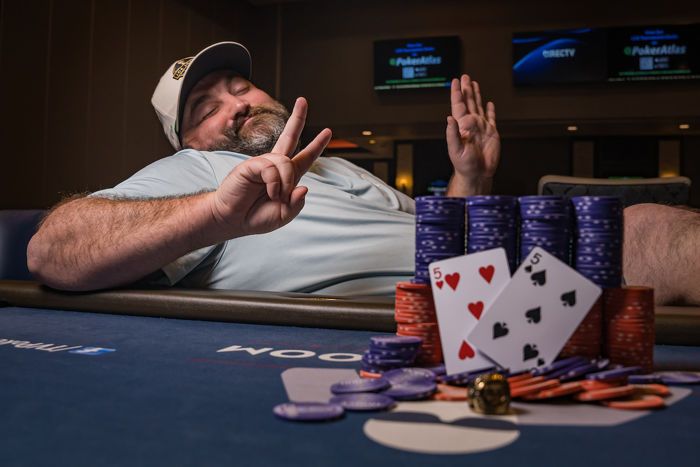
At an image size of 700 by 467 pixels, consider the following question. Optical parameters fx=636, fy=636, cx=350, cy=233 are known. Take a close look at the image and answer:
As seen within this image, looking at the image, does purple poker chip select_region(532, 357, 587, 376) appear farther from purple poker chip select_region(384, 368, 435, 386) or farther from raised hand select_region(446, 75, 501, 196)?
raised hand select_region(446, 75, 501, 196)

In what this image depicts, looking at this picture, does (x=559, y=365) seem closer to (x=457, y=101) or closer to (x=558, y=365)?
(x=558, y=365)

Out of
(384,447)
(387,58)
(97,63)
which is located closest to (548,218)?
(384,447)

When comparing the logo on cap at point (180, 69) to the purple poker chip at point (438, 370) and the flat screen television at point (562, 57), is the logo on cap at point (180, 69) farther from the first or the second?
the flat screen television at point (562, 57)

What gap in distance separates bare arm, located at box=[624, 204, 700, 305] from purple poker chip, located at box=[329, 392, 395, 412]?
40.3 inches

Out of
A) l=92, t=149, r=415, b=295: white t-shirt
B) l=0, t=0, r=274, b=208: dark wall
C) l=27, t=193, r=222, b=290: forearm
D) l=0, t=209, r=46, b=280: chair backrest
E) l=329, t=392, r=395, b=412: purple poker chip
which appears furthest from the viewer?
l=0, t=0, r=274, b=208: dark wall

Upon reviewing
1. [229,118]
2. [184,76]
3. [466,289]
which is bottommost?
[466,289]

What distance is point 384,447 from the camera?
0.59 metres

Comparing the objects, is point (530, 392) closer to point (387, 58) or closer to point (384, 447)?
point (384, 447)

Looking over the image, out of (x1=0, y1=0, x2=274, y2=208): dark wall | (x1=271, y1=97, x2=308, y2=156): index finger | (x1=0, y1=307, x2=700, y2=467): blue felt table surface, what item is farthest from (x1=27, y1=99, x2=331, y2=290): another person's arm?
(x1=0, y1=0, x2=274, y2=208): dark wall

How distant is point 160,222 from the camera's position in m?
1.45

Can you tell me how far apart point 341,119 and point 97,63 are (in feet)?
8.90

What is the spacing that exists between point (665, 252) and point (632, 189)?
198 cm

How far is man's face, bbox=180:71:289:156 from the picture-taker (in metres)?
2.28

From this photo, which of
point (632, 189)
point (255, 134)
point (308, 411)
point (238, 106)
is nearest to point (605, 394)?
point (308, 411)
